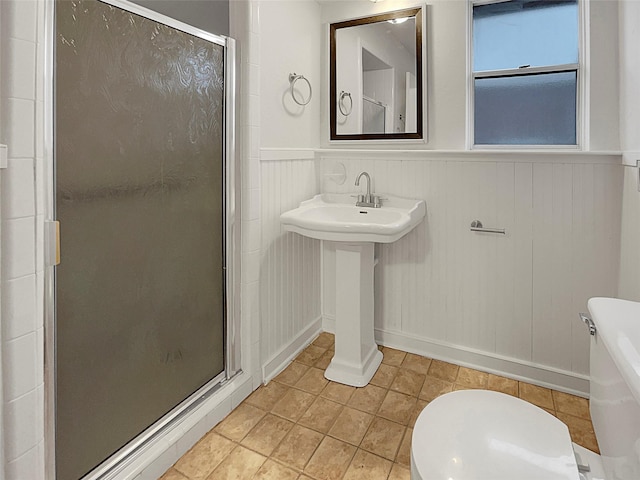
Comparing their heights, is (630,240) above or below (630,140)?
below

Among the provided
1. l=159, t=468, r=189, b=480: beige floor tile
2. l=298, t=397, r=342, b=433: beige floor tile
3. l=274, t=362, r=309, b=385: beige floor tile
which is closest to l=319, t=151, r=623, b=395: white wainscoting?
l=274, t=362, r=309, b=385: beige floor tile

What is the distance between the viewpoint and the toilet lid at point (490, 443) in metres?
0.91

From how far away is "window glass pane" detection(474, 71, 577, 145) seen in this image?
2.09 m

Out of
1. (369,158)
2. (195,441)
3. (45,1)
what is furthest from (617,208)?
(45,1)

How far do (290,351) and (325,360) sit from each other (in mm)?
217

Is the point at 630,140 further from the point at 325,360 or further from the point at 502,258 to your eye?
the point at 325,360

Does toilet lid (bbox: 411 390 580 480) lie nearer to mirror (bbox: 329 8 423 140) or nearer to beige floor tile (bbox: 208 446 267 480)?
beige floor tile (bbox: 208 446 267 480)

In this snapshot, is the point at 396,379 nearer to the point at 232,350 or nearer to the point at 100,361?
the point at 232,350

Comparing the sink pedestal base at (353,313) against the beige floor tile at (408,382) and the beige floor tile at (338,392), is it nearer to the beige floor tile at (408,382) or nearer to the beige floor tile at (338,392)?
the beige floor tile at (338,392)

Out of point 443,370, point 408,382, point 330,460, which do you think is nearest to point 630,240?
point 443,370

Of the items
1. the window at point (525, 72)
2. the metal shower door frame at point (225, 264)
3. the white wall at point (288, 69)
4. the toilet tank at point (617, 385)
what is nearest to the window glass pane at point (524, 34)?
Result: the window at point (525, 72)

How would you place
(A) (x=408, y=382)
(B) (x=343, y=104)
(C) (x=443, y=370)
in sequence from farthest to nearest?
(B) (x=343, y=104) < (C) (x=443, y=370) < (A) (x=408, y=382)

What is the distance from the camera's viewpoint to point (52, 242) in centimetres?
114

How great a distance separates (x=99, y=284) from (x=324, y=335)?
5.59 ft
